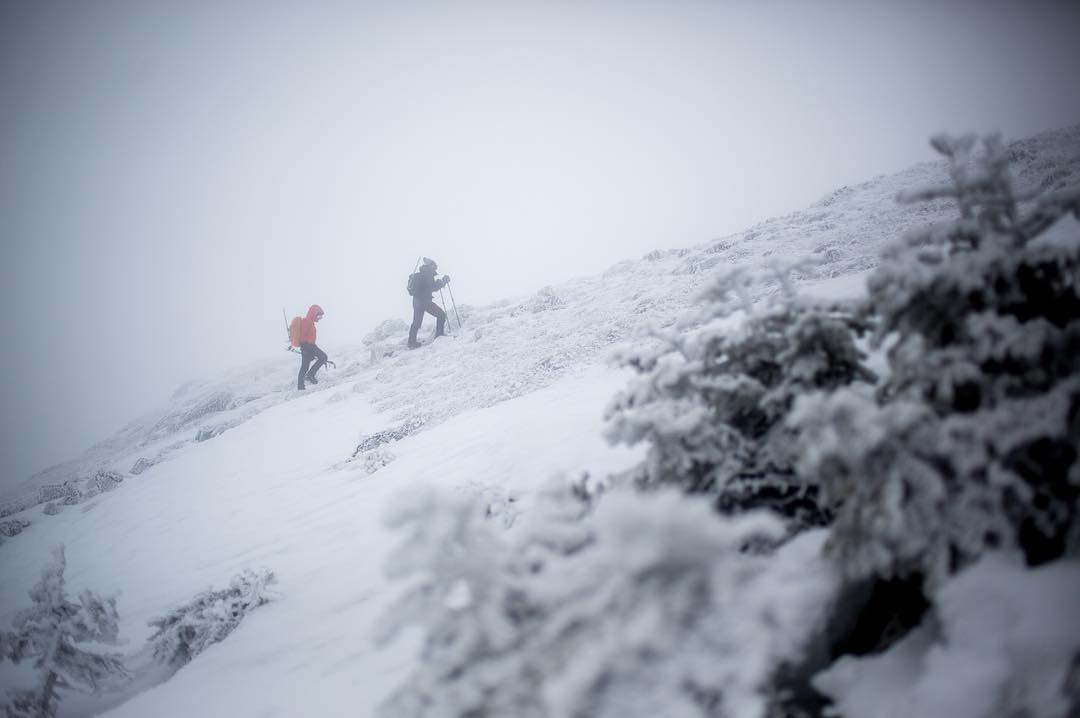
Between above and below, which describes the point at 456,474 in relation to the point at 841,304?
below

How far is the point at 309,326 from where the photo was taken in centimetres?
1866

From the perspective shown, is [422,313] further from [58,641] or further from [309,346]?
[58,641]

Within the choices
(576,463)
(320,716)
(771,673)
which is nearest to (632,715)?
(771,673)

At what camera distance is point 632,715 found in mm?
1607

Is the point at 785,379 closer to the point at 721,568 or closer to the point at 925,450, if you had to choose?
the point at 925,450

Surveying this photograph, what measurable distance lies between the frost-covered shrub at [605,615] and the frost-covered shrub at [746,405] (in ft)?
2.30

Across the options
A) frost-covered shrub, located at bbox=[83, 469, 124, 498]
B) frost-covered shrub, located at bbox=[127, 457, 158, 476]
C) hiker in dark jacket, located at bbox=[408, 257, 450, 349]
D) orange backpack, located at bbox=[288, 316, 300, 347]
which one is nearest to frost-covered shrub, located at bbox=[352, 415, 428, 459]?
hiker in dark jacket, located at bbox=[408, 257, 450, 349]

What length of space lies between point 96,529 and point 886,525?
50.0 feet

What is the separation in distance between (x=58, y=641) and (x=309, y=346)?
15298 millimetres

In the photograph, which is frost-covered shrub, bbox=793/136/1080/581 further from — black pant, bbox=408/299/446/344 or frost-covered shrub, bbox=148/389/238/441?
frost-covered shrub, bbox=148/389/238/441

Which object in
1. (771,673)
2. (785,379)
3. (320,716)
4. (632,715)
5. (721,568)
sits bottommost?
(320,716)

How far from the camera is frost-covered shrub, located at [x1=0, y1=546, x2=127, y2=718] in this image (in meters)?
4.97

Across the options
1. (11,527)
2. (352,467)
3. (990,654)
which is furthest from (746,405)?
(11,527)

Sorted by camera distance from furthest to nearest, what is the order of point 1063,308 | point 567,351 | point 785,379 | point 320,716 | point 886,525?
1. point 567,351
2. point 320,716
3. point 785,379
4. point 1063,308
5. point 886,525
